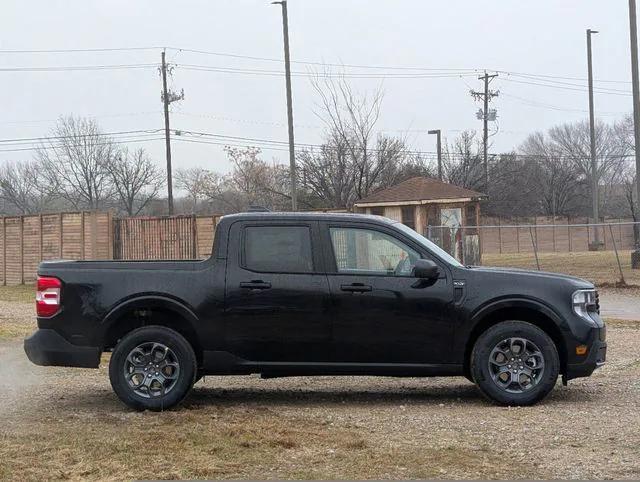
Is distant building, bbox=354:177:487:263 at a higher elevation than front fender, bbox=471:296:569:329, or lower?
higher

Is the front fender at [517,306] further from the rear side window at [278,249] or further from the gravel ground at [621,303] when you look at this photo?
the gravel ground at [621,303]

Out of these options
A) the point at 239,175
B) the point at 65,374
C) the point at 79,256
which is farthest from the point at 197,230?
the point at 239,175

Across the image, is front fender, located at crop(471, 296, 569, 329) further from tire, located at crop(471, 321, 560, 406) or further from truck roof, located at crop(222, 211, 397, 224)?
truck roof, located at crop(222, 211, 397, 224)

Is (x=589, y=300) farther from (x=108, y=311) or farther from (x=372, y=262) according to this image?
(x=108, y=311)

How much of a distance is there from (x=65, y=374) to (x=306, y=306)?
3.89m

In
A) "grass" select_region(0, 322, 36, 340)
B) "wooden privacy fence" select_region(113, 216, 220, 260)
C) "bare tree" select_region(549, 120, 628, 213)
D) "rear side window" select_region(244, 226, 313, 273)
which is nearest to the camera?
"rear side window" select_region(244, 226, 313, 273)

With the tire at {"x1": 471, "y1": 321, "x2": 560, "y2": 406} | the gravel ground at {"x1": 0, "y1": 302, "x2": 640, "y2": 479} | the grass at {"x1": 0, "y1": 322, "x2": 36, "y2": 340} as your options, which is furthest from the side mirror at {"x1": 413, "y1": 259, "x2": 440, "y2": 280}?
the grass at {"x1": 0, "y1": 322, "x2": 36, "y2": 340}

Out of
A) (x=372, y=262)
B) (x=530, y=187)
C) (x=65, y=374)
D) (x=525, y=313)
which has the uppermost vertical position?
(x=530, y=187)

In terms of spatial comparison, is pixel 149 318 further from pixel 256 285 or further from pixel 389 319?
pixel 389 319

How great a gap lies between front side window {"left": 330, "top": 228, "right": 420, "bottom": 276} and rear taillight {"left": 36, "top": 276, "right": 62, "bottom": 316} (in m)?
2.52

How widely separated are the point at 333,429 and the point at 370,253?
1748 mm

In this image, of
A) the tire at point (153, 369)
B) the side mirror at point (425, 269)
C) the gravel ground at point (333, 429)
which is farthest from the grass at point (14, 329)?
the side mirror at point (425, 269)

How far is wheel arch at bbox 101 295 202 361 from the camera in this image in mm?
7637

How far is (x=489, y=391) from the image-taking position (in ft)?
24.9
